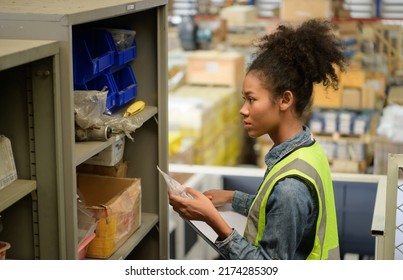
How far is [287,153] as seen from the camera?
6.96 feet

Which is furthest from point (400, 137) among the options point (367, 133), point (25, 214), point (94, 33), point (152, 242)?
point (25, 214)

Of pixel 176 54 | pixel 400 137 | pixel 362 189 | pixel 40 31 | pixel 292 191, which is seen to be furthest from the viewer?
pixel 176 54

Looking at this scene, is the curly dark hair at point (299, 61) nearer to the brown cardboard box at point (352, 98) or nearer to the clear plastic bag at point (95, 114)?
the clear plastic bag at point (95, 114)

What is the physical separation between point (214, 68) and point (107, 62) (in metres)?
4.62

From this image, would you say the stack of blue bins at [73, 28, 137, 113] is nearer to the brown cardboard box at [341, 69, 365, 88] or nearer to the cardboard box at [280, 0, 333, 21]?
the brown cardboard box at [341, 69, 365, 88]

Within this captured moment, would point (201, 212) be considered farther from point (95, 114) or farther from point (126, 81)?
point (126, 81)

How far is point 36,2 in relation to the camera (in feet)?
7.21

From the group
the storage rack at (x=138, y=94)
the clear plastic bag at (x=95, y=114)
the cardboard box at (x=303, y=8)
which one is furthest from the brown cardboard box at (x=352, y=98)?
the clear plastic bag at (x=95, y=114)

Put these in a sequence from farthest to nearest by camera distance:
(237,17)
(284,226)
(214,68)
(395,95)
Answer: (237,17) < (395,95) < (214,68) < (284,226)

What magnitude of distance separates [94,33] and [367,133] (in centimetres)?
475

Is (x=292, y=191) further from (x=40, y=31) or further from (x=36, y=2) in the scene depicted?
(x=36, y=2)

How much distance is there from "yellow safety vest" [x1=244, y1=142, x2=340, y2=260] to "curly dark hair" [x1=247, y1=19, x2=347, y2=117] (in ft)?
0.54

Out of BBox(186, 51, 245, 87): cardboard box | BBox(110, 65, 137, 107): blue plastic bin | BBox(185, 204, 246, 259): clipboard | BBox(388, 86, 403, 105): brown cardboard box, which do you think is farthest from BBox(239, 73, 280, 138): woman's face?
BBox(388, 86, 403, 105): brown cardboard box

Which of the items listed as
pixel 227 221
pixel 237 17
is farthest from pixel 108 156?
pixel 237 17
